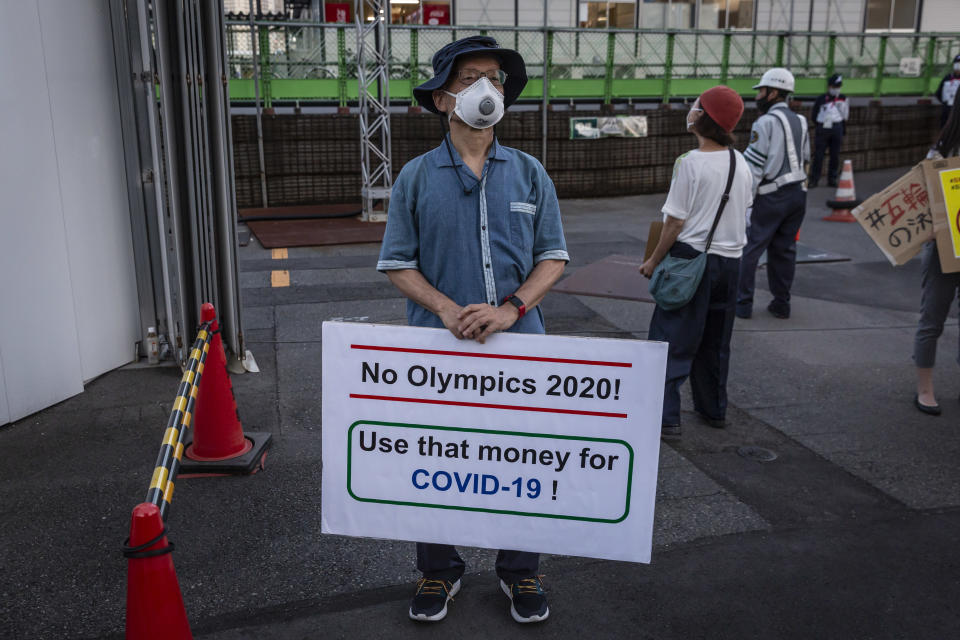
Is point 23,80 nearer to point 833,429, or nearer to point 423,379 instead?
point 423,379

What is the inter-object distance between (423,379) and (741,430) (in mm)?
2831

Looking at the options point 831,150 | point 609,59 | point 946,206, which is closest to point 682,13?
point 609,59

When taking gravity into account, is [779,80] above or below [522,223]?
above

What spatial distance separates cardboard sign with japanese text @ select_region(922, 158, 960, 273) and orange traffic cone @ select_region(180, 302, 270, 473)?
3985 mm

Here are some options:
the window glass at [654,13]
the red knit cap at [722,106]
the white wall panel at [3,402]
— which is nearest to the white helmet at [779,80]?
the red knit cap at [722,106]

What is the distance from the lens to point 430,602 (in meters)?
3.03

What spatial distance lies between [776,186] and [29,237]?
5.41 m

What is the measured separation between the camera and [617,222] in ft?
40.6

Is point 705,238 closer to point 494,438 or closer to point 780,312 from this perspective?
point 494,438

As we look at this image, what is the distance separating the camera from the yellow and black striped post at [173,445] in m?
2.44

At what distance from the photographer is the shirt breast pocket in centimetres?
283

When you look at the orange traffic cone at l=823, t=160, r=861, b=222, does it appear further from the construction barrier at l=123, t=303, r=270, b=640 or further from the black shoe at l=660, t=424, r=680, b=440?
the construction barrier at l=123, t=303, r=270, b=640

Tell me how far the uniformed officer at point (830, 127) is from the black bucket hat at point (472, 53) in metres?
14.0

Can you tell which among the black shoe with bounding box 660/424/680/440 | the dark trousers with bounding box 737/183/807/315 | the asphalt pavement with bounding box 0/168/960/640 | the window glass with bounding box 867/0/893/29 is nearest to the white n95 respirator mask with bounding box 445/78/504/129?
the asphalt pavement with bounding box 0/168/960/640
